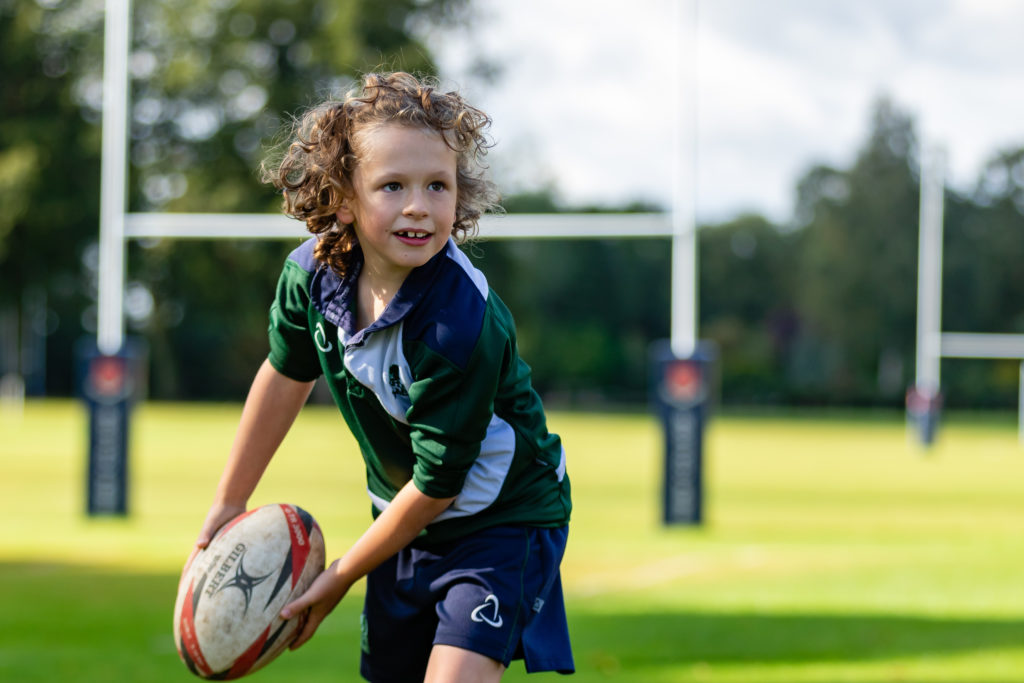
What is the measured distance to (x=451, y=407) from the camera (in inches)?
87.7

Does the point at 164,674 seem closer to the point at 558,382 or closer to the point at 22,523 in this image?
the point at 22,523

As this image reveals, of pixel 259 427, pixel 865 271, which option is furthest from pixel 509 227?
pixel 865 271

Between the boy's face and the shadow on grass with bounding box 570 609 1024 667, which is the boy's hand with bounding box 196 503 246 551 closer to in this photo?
the boy's face

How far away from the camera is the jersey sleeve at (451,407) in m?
2.21

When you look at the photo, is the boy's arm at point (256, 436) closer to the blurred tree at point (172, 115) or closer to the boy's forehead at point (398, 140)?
the boy's forehead at point (398, 140)

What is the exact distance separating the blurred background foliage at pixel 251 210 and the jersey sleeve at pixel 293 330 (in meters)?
22.7

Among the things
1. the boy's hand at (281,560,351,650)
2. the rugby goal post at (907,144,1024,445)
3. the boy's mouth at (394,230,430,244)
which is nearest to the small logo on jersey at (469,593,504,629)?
the boy's hand at (281,560,351,650)

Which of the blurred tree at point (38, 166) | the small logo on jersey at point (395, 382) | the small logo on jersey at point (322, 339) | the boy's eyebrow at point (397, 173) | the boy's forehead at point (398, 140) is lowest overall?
the small logo on jersey at point (395, 382)

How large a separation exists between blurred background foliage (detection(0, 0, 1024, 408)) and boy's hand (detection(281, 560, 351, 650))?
22.9 m

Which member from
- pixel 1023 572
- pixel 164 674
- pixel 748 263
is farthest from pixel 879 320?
pixel 164 674

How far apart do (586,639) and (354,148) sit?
356cm

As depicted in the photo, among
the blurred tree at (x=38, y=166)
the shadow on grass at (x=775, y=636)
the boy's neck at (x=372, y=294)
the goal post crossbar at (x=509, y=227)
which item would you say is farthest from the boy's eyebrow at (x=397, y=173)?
the blurred tree at (x=38, y=166)

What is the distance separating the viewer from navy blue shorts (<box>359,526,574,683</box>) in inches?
91.1

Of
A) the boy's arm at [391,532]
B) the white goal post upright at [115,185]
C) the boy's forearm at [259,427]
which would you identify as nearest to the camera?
the boy's arm at [391,532]
